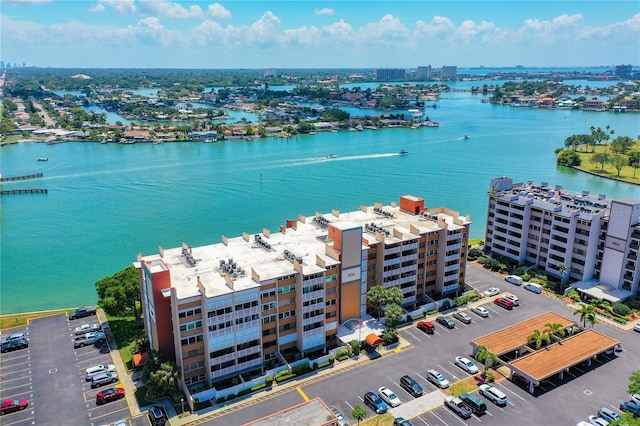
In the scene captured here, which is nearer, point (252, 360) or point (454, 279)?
point (252, 360)

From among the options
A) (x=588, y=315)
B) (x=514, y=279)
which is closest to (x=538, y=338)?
(x=588, y=315)

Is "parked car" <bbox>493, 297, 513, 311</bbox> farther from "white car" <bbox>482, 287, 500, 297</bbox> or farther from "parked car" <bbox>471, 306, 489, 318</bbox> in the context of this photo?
"parked car" <bbox>471, 306, 489, 318</bbox>

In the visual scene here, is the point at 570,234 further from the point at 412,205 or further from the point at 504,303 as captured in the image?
the point at 412,205

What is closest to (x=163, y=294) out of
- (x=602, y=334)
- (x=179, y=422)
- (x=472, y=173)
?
(x=179, y=422)

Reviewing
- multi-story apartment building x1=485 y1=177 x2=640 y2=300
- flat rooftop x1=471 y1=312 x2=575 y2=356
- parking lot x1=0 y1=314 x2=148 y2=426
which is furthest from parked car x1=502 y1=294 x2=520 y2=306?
parking lot x1=0 y1=314 x2=148 y2=426

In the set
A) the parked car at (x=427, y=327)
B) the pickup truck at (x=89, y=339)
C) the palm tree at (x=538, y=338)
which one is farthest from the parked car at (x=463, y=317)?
the pickup truck at (x=89, y=339)

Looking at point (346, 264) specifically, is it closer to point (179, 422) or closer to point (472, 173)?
point (179, 422)

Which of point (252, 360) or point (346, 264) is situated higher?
point (346, 264)
